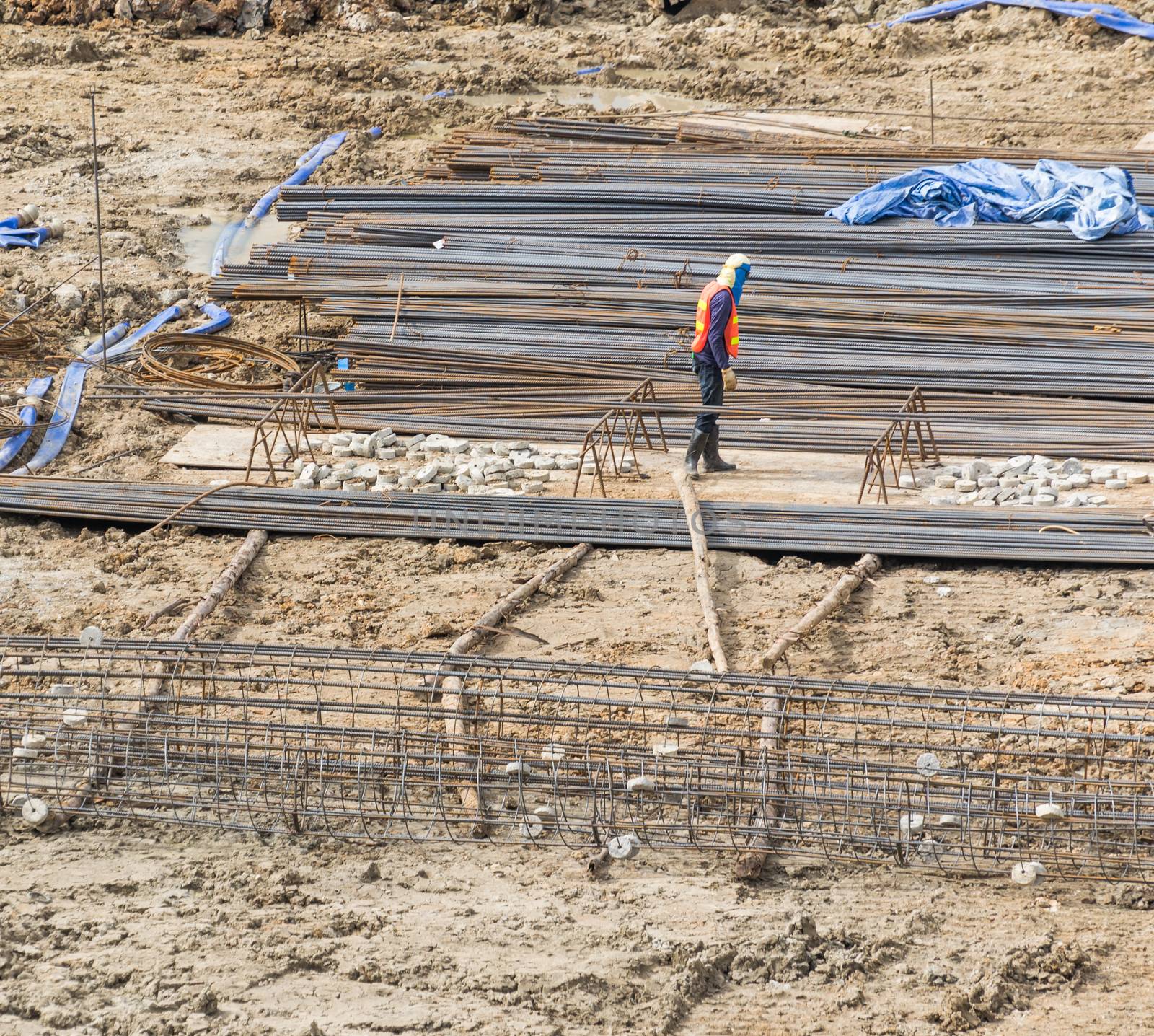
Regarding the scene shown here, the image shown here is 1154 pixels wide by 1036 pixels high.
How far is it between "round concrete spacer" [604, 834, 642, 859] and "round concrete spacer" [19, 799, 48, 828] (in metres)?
2.57

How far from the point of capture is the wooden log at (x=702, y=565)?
7844mm

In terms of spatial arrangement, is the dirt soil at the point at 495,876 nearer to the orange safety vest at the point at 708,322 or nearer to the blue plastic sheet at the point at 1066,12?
the orange safety vest at the point at 708,322

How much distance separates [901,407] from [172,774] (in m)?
6.18

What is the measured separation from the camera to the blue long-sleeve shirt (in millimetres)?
9938

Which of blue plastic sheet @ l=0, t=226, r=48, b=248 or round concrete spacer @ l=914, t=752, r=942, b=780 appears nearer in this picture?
round concrete spacer @ l=914, t=752, r=942, b=780

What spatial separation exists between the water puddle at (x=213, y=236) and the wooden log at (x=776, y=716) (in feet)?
28.9

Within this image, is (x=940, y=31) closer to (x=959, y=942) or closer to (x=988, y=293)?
(x=988, y=293)

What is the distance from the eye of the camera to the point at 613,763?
22.0 feet

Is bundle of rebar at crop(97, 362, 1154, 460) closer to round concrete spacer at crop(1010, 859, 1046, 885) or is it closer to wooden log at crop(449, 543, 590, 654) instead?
wooden log at crop(449, 543, 590, 654)

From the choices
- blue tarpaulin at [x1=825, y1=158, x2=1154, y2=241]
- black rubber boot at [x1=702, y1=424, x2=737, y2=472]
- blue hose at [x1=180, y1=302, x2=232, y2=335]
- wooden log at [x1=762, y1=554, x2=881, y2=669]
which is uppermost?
blue tarpaulin at [x1=825, y1=158, x2=1154, y2=241]

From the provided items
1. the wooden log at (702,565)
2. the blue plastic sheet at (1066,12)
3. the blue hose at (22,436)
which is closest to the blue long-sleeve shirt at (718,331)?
the wooden log at (702,565)

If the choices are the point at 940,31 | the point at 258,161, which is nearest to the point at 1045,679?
the point at 258,161

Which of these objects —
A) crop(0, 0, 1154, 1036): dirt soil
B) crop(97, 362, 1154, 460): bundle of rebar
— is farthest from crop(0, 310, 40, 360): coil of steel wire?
crop(97, 362, 1154, 460): bundle of rebar

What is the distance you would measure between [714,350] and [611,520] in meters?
1.53
